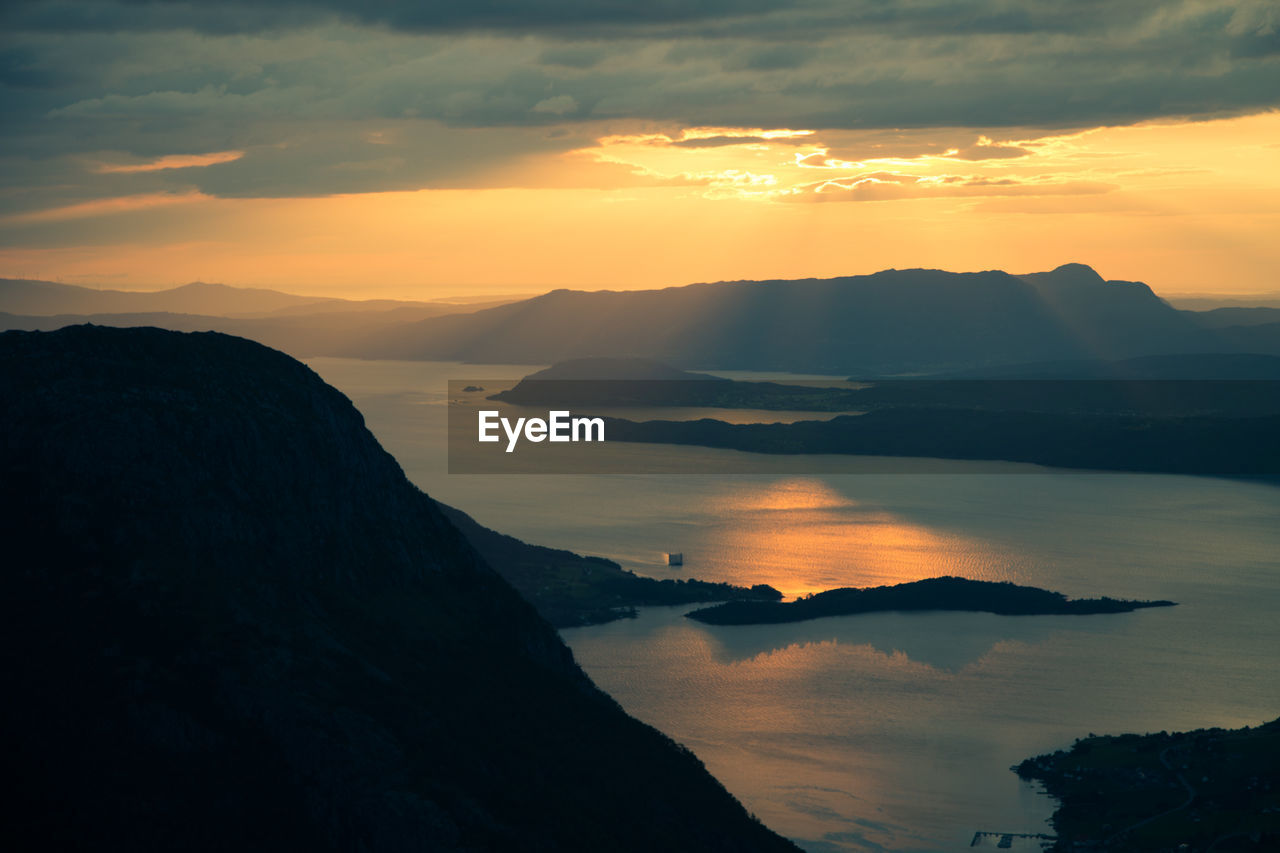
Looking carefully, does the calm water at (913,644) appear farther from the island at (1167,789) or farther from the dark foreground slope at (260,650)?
the dark foreground slope at (260,650)

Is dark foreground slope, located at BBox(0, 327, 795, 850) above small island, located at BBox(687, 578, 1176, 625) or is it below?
above

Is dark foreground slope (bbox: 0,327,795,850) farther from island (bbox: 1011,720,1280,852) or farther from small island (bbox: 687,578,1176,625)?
small island (bbox: 687,578,1176,625)

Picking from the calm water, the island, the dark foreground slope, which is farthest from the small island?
the dark foreground slope

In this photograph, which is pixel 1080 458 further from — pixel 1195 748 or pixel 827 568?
pixel 1195 748

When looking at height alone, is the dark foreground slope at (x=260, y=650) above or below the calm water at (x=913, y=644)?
above

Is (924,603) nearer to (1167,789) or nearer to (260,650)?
(1167,789)

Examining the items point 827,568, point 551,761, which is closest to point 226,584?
point 551,761

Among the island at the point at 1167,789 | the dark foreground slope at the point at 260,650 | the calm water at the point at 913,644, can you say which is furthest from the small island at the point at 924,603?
the dark foreground slope at the point at 260,650
